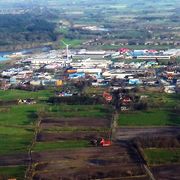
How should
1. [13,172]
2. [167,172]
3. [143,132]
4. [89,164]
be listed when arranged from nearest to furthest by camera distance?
[167,172] < [13,172] < [89,164] < [143,132]

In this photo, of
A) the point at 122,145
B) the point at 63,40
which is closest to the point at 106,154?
the point at 122,145

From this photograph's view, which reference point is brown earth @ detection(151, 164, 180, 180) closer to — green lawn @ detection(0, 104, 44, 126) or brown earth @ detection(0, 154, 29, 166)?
brown earth @ detection(0, 154, 29, 166)

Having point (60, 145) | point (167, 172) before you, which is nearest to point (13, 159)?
point (60, 145)

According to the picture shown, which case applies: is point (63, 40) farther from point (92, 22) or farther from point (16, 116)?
point (16, 116)

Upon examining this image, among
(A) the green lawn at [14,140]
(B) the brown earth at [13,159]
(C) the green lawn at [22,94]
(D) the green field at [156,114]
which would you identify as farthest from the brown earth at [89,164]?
(C) the green lawn at [22,94]

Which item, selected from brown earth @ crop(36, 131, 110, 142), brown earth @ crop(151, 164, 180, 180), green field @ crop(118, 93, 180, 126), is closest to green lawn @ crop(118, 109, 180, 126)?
green field @ crop(118, 93, 180, 126)

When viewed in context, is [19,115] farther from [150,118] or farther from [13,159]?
[150,118]
